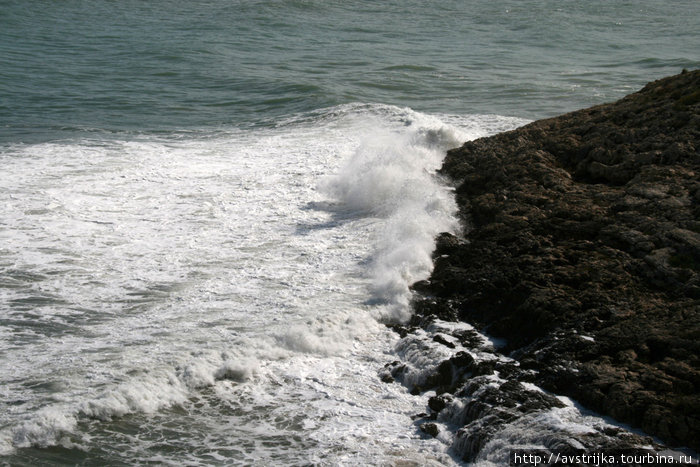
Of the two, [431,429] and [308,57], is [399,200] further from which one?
[308,57]

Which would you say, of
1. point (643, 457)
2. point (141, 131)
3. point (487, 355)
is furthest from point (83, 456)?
point (141, 131)

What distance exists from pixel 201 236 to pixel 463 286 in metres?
3.23

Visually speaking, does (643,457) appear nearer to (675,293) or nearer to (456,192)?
(675,293)

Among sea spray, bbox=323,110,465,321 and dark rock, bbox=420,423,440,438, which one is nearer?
dark rock, bbox=420,423,440,438

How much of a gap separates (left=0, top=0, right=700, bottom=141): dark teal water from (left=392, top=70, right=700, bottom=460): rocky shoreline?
7.13m

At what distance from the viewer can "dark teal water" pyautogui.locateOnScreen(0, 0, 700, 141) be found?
16203 mm

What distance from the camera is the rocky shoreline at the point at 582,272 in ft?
17.0

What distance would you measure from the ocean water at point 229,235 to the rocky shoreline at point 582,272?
35cm

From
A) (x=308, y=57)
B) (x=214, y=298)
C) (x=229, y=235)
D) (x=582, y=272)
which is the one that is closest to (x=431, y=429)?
(x=582, y=272)

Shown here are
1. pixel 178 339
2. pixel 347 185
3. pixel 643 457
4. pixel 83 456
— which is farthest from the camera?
pixel 347 185

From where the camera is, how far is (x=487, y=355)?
20.0 feet

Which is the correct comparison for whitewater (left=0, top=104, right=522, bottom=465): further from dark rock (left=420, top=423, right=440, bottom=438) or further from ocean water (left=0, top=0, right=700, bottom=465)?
dark rock (left=420, top=423, right=440, bottom=438)

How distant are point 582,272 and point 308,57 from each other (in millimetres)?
16635

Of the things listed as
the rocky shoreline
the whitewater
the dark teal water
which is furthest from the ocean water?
the rocky shoreline
